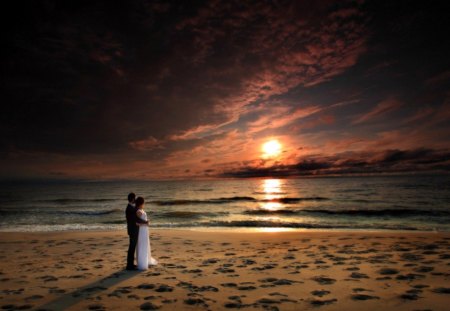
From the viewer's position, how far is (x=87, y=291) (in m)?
7.07

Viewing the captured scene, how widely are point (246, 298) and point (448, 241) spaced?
474 inches

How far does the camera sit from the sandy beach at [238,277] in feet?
20.2

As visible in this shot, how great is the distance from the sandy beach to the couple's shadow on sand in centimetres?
2

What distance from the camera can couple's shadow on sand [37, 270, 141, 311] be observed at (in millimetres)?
6172

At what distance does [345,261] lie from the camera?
9719 mm

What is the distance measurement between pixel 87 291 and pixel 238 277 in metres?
3.87

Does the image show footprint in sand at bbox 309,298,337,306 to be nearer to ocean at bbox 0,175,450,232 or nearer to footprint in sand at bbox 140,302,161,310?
footprint in sand at bbox 140,302,161,310

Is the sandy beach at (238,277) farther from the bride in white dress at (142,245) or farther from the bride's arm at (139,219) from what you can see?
the bride's arm at (139,219)

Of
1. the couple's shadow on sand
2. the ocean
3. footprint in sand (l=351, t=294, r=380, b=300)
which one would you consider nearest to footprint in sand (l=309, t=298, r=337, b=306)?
footprint in sand (l=351, t=294, r=380, b=300)

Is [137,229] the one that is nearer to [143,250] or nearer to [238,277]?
[143,250]

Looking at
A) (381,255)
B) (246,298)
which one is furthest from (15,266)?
(381,255)

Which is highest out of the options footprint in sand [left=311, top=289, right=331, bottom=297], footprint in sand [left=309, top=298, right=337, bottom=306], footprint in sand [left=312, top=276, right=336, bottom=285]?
footprint in sand [left=309, top=298, right=337, bottom=306]

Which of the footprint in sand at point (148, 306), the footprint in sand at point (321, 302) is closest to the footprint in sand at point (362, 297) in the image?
the footprint in sand at point (321, 302)

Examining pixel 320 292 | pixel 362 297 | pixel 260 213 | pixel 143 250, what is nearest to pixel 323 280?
pixel 320 292
